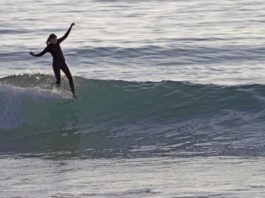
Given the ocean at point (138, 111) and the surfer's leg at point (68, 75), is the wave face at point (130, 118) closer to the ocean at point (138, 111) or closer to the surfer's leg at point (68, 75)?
the ocean at point (138, 111)

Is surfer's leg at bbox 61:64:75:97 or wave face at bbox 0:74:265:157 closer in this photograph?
wave face at bbox 0:74:265:157

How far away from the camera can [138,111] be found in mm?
18719

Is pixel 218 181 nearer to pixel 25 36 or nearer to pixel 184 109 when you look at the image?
pixel 184 109

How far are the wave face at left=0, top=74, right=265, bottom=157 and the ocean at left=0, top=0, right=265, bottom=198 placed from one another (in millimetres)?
25

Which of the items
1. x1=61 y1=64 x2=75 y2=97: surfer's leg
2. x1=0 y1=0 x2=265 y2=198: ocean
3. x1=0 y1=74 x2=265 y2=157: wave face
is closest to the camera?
x1=0 y1=0 x2=265 y2=198: ocean

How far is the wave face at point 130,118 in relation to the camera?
1565cm

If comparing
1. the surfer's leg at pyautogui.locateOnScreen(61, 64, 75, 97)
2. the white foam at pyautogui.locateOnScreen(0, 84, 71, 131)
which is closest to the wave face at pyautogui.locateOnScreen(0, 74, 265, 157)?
the white foam at pyautogui.locateOnScreen(0, 84, 71, 131)

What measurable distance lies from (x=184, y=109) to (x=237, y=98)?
134cm

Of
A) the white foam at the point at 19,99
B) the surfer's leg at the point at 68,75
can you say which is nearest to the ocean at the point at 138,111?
the white foam at the point at 19,99

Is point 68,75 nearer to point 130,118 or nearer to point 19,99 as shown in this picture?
point 19,99

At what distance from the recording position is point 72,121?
1823 centimetres

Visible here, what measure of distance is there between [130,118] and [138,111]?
1.57 ft

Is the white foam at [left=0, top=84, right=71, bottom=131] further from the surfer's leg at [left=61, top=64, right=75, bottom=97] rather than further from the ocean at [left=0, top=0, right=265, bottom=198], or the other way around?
the surfer's leg at [left=61, top=64, right=75, bottom=97]

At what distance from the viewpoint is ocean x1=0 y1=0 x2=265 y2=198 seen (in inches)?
479
